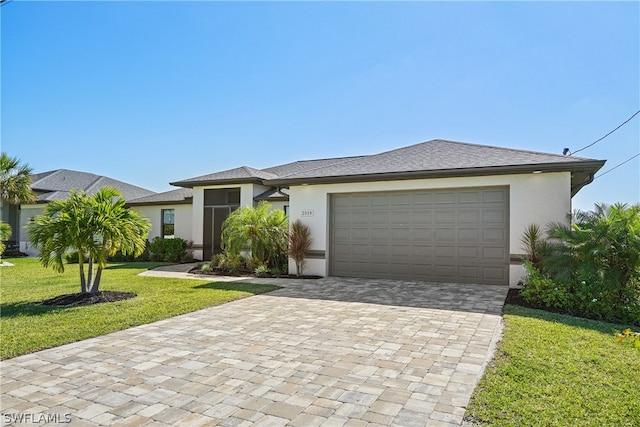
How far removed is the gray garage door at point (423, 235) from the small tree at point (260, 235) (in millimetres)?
1931

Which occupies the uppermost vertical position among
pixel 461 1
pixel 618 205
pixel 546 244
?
pixel 461 1

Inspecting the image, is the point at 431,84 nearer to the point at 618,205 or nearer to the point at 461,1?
the point at 461,1

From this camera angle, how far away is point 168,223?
19.4m

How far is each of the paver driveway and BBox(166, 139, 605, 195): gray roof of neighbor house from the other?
4.08m

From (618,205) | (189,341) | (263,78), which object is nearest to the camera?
(189,341)

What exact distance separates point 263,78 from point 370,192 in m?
5.12

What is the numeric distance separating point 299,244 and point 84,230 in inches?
232

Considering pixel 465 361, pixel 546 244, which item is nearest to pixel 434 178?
pixel 546 244

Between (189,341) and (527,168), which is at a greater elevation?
(527,168)

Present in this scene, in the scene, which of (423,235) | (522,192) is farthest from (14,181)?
(522,192)

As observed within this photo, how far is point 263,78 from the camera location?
12203 millimetres

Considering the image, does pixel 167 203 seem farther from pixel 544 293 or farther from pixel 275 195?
pixel 544 293

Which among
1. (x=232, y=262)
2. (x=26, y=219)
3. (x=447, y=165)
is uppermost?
(x=447, y=165)

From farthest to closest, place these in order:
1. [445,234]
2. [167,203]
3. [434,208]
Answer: [167,203] → [434,208] → [445,234]
